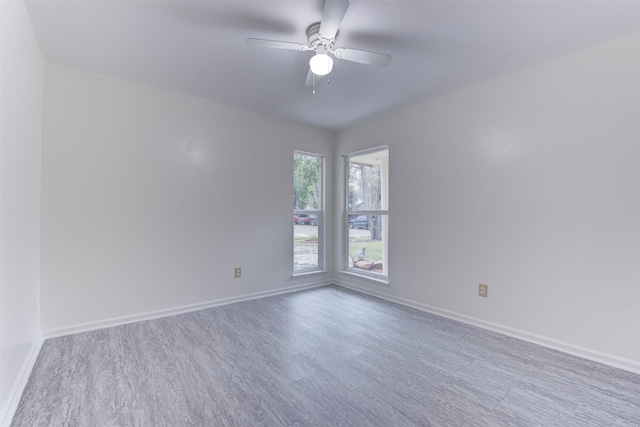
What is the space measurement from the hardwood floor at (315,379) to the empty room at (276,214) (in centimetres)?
2

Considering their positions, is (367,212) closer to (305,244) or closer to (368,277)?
(368,277)

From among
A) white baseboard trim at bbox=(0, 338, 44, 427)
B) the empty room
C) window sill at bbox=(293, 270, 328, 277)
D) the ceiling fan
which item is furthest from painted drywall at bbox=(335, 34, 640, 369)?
white baseboard trim at bbox=(0, 338, 44, 427)

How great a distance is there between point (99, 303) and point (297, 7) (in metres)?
2.99

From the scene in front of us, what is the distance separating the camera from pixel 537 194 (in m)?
2.50

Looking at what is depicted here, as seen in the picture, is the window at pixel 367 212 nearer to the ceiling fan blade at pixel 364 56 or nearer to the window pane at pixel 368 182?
the window pane at pixel 368 182

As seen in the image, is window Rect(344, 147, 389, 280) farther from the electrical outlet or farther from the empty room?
the electrical outlet

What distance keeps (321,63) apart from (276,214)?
2.33 meters

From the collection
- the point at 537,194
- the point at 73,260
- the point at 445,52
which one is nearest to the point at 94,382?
the point at 73,260

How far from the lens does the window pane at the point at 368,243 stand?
3928mm

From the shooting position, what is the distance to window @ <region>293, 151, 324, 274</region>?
4215mm

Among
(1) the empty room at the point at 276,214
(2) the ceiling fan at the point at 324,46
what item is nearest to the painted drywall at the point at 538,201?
(1) the empty room at the point at 276,214

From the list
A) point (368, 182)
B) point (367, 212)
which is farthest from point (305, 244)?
point (368, 182)

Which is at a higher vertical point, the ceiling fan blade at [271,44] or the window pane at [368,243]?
the ceiling fan blade at [271,44]

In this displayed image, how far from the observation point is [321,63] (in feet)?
6.23
